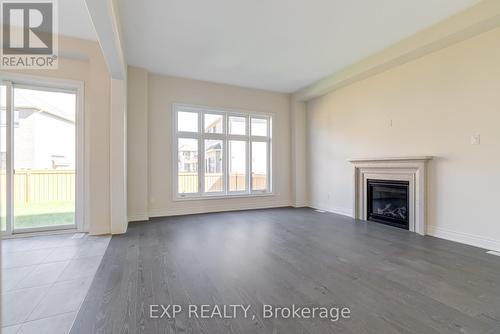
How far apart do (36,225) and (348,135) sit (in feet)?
19.2

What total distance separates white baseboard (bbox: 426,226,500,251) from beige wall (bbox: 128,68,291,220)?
3.40 metres

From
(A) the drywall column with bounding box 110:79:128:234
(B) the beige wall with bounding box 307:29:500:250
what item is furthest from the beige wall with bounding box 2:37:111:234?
(B) the beige wall with bounding box 307:29:500:250

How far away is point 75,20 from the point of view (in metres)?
3.51

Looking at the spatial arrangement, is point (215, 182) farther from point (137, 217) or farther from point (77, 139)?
point (77, 139)

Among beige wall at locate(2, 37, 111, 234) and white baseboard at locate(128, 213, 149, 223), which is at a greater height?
beige wall at locate(2, 37, 111, 234)

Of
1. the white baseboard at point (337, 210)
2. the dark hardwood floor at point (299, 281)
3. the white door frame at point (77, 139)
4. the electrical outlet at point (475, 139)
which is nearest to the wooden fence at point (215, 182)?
the white baseboard at point (337, 210)

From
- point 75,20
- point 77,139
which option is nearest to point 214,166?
point 77,139

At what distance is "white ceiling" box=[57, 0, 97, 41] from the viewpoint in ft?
10.5

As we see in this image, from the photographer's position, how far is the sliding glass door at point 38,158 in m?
3.91

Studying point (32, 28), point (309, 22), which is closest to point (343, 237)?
point (309, 22)

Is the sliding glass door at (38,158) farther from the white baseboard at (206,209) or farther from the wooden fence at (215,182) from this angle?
the wooden fence at (215,182)

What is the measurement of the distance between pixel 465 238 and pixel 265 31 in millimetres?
4048

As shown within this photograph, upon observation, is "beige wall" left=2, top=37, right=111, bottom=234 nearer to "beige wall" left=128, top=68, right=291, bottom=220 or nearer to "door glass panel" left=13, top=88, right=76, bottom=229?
"door glass panel" left=13, top=88, right=76, bottom=229

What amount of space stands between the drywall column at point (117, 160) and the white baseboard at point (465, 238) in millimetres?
4847
